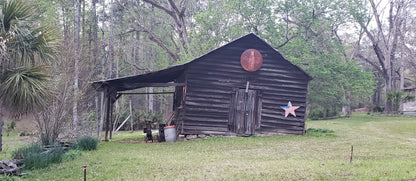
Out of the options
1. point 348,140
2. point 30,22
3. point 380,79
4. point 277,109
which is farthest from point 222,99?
point 380,79

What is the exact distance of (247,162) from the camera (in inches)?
371

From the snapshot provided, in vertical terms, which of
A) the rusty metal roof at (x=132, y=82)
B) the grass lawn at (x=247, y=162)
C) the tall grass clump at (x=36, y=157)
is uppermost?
the rusty metal roof at (x=132, y=82)

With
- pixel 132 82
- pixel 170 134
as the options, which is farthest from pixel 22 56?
pixel 170 134

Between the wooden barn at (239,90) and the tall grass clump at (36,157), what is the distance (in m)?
6.16

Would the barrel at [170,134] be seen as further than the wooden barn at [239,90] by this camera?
No

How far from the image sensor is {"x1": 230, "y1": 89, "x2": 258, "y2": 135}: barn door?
53.1 feet

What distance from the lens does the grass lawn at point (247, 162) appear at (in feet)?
25.3

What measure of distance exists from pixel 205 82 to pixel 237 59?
1.86 metres

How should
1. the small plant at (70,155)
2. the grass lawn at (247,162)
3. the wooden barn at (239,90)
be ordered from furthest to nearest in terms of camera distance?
the wooden barn at (239,90)
the small plant at (70,155)
the grass lawn at (247,162)

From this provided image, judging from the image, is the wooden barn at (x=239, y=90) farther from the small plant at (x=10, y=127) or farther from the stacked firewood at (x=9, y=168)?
the small plant at (x=10, y=127)

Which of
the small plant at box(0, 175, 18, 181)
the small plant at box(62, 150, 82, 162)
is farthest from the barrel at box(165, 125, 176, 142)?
the small plant at box(0, 175, 18, 181)

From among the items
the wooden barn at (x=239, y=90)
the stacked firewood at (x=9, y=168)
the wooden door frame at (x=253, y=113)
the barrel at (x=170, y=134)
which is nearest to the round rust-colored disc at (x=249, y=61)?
the wooden barn at (x=239, y=90)

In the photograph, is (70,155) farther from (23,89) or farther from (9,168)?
(23,89)

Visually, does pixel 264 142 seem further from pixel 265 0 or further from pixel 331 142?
pixel 265 0
